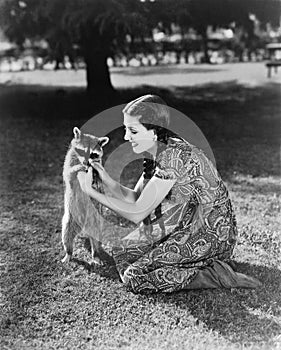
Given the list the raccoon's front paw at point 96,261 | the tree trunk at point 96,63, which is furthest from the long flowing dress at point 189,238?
the tree trunk at point 96,63

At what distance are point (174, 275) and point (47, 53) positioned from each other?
253cm

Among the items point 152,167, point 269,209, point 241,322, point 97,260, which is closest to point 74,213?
point 97,260

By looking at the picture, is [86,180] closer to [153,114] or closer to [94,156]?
[94,156]

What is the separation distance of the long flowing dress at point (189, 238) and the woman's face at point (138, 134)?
7cm

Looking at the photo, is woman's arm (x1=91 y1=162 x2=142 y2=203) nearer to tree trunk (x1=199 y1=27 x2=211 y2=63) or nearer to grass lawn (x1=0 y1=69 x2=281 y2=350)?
grass lawn (x1=0 y1=69 x2=281 y2=350)

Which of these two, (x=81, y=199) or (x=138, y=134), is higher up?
(x=138, y=134)

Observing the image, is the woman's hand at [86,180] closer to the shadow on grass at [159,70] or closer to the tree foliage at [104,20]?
the tree foliage at [104,20]

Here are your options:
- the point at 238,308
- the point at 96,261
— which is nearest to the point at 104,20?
the point at 96,261

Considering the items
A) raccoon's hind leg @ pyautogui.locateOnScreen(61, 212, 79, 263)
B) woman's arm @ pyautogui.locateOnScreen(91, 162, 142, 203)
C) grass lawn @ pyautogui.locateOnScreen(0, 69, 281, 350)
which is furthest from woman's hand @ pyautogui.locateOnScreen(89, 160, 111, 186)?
grass lawn @ pyautogui.locateOnScreen(0, 69, 281, 350)

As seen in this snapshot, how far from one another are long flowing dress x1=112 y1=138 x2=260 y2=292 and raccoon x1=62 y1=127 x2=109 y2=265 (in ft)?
0.86

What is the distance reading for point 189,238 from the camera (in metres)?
2.36

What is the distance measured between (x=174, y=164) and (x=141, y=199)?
0.65 feet

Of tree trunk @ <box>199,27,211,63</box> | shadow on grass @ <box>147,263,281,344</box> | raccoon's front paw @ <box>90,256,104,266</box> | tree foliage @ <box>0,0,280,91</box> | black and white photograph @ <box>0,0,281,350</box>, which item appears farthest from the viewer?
tree trunk @ <box>199,27,211,63</box>

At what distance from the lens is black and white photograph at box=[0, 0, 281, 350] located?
7.11ft
